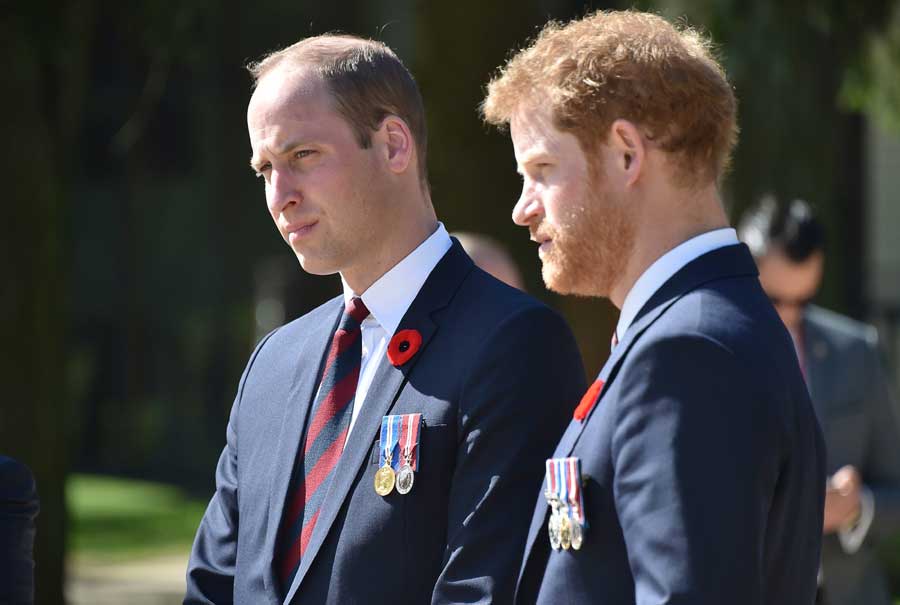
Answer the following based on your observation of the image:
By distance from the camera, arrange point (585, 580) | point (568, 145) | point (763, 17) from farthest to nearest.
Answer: point (763, 17) < point (568, 145) < point (585, 580)

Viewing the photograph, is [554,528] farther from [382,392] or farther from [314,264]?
[314,264]

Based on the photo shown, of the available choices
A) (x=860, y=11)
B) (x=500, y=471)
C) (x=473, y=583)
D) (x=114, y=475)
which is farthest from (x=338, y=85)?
(x=114, y=475)

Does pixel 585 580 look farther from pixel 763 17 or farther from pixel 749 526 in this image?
pixel 763 17

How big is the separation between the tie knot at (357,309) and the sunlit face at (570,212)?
21.8 inches

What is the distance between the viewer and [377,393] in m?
2.67

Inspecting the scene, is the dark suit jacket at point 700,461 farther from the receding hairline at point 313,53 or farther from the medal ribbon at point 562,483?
the receding hairline at point 313,53

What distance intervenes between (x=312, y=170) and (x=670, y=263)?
0.76 m

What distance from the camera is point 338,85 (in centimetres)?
267

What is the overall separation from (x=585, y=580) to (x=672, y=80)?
2.61 feet

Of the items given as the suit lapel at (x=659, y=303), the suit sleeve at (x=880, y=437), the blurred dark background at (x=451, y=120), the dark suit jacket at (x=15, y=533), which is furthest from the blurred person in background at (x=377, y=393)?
the blurred dark background at (x=451, y=120)

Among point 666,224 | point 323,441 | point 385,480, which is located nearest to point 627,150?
point 666,224

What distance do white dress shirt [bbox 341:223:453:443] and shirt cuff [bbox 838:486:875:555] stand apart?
1.87 metres

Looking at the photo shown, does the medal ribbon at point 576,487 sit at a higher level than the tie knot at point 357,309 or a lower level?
lower

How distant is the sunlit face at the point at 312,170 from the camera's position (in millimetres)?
2635
